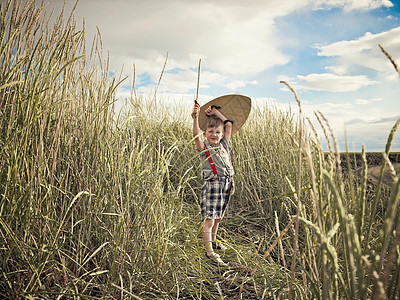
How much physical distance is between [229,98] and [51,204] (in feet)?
5.90

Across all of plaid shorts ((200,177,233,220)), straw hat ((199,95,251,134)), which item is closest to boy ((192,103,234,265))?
plaid shorts ((200,177,233,220))

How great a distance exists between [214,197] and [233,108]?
2.91ft

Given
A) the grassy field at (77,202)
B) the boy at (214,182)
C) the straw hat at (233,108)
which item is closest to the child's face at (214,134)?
the boy at (214,182)

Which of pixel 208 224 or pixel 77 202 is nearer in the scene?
pixel 77 202

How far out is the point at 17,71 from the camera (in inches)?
61.3

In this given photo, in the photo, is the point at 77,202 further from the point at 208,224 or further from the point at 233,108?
the point at 233,108

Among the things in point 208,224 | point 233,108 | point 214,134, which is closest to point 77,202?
point 208,224

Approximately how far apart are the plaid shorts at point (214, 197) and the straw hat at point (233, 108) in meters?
0.61

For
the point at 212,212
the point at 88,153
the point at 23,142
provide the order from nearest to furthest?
the point at 23,142 < the point at 88,153 < the point at 212,212

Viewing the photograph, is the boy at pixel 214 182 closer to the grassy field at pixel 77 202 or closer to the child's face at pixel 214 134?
the child's face at pixel 214 134

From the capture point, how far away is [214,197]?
95.9 inches

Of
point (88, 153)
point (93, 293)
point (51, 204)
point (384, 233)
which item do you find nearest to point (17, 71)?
point (88, 153)

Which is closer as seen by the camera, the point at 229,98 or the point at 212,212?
the point at 212,212

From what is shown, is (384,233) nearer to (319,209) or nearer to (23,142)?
(319,209)
